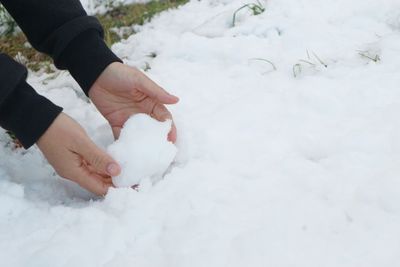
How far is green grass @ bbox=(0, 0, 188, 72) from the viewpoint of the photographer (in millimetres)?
2652

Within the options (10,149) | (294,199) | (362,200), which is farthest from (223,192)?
(10,149)

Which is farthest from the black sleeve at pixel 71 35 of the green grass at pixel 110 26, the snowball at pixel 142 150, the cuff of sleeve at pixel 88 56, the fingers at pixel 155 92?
the green grass at pixel 110 26

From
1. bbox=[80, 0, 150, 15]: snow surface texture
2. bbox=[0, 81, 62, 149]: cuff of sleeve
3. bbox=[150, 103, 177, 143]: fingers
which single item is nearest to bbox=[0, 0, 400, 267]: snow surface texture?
bbox=[150, 103, 177, 143]: fingers

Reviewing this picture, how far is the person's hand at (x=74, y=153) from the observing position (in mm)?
1596

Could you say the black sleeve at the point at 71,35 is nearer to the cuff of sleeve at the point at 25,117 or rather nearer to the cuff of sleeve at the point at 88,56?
the cuff of sleeve at the point at 88,56

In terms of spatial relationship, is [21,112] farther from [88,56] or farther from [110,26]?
[110,26]

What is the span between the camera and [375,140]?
64.1 inches

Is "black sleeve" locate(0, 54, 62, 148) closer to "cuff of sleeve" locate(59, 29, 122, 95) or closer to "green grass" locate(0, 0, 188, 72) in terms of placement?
"cuff of sleeve" locate(59, 29, 122, 95)

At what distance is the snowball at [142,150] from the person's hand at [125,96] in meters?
0.07

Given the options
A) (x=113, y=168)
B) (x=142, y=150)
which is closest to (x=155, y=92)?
(x=142, y=150)

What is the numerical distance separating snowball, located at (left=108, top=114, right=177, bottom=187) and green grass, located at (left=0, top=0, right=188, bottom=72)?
3.43ft

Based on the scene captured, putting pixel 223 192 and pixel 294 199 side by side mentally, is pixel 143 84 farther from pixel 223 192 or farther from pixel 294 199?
pixel 294 199

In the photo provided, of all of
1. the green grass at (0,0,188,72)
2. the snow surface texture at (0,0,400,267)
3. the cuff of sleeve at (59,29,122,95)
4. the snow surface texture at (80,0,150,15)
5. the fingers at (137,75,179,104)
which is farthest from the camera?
the snow surface texture at (80,0,150,15)

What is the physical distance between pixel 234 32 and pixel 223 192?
123cm
